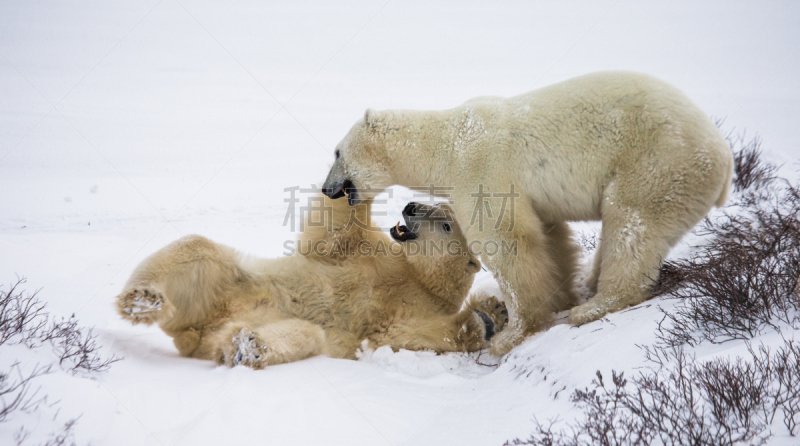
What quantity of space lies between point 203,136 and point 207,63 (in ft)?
40.2

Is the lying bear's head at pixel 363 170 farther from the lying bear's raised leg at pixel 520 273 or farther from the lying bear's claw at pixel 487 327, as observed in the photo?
the lying bear's claw at pixel 487 327

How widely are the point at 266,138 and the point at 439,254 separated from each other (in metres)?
12.8

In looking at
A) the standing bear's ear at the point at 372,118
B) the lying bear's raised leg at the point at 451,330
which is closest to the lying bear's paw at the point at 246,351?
the lying bear's raised leg at the point at 451,330

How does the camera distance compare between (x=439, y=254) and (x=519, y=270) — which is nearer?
(x=519, y=270)

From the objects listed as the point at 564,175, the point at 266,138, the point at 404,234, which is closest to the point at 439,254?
the point at 404,234

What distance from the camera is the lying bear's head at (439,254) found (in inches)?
181

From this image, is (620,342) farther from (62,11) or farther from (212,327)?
(62,11)

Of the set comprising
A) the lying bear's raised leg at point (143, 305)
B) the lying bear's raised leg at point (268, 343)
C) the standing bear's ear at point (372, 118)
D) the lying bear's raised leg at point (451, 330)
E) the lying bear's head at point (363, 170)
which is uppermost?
the standing bear's ear at point (372, 118)

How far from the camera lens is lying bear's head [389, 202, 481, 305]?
4609 mm

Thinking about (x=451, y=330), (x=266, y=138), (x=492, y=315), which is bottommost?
(x=451, y=330)

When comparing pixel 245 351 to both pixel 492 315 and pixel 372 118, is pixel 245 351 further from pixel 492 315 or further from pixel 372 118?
pixel 372 118

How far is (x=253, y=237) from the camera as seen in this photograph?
25.1 feet

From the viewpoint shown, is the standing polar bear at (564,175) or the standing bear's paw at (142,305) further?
the standing polar bear at (564,175)

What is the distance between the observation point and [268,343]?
11.6 feet
